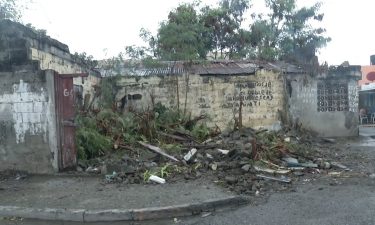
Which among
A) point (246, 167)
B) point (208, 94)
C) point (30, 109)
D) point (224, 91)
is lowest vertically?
point (246, 167)

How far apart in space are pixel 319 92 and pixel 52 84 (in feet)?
37.4

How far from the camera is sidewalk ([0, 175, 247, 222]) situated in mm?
6188

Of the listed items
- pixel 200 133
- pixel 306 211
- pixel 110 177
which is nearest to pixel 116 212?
pixel 110 177

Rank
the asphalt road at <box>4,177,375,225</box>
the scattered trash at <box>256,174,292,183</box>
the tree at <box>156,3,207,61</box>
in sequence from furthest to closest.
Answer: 1. the tree at <box>156,3,207,61</box>
2. the scattered trash at <box>256,174,292,183</box>
3. the asphalt road at <box>4,177,375,225</box>

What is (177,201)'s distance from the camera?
664 centimetres

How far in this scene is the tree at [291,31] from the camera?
25.9m

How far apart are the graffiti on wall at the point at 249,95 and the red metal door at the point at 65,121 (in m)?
7.24

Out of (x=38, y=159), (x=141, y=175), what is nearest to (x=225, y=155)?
(x=141, y=175)

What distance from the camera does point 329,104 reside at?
16750mm

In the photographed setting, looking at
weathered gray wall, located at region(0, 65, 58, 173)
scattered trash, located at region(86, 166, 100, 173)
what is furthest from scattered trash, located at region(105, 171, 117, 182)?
weathered gray wall, located at region(0, 65, 58, 173)

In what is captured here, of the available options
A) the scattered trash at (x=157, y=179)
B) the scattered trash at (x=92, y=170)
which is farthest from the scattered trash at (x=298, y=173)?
the scattered trash at (x=92, y=170)

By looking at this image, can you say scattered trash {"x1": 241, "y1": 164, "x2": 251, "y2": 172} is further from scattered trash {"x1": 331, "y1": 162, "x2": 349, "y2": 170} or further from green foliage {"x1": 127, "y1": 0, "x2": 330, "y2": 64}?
green foliage {"x1": 127, "y1": 0, "x2": 330, "y2": 64}

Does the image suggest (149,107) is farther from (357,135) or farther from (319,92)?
(357,135)

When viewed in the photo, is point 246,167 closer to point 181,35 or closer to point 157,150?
point 157,150
